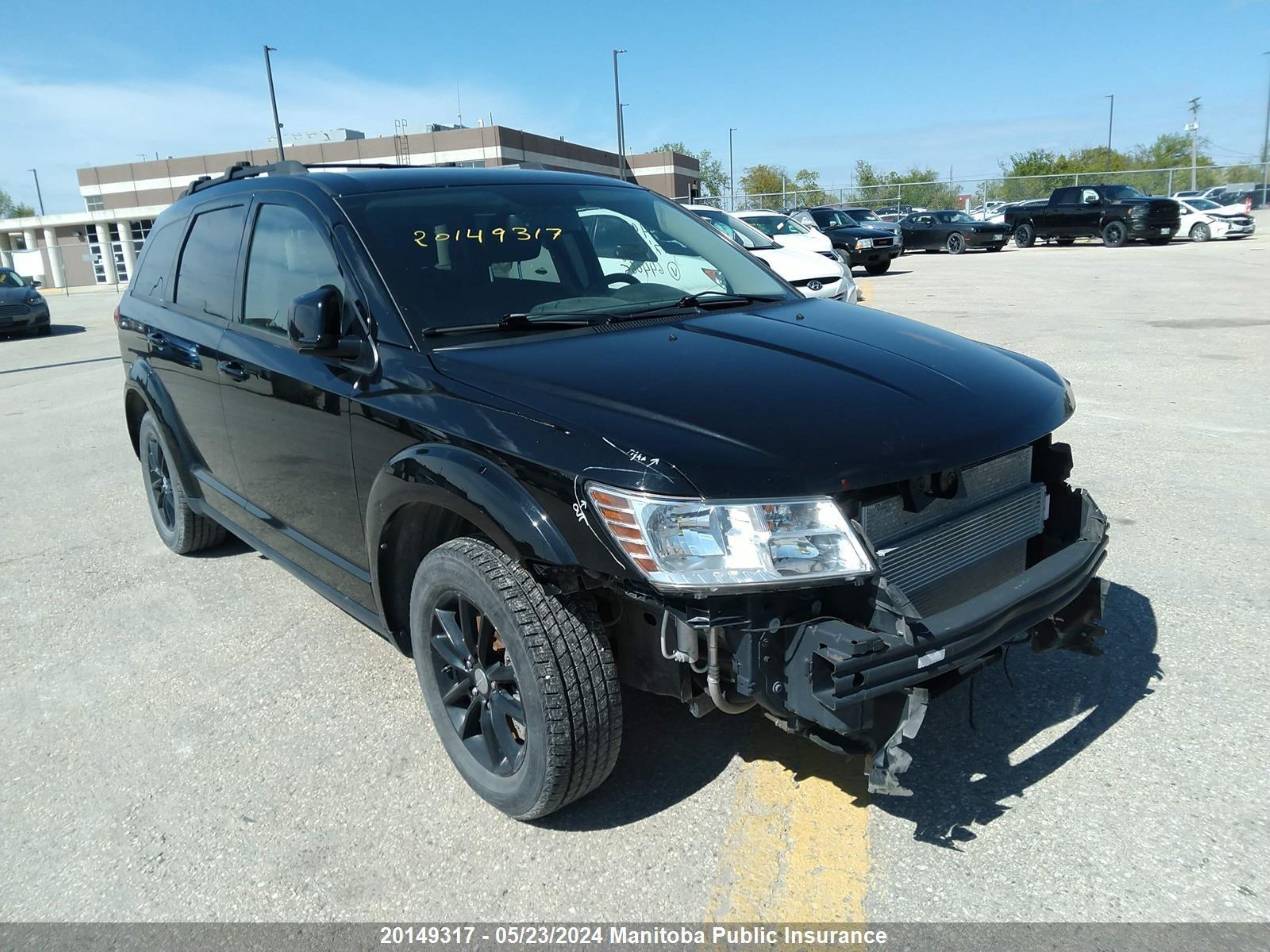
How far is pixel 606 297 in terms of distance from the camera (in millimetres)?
3404

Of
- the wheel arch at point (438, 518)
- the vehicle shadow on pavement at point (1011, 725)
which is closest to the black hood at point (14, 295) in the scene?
the wheel arch at point (438, 518)

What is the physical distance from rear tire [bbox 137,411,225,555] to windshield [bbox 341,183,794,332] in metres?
2.07

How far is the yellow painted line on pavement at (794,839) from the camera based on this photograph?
2426 mm

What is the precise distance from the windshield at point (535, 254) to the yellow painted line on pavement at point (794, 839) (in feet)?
5.14

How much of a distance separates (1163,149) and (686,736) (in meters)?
98.1

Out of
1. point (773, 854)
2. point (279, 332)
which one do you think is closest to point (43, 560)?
point (279, 332)

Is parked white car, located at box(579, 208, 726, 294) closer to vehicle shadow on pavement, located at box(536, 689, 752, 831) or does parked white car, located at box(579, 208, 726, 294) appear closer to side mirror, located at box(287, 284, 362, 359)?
side mirror, located at box(287, 284, 362, 359)

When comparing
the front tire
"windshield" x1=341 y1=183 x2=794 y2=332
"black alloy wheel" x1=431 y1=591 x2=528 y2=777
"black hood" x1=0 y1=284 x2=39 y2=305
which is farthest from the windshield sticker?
"black hood" x1=0 y1=284 x2=39 y2=305

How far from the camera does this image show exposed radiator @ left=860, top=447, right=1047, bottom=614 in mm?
2449

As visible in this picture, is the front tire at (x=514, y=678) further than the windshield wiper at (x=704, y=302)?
No

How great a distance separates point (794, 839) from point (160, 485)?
13.5 ft

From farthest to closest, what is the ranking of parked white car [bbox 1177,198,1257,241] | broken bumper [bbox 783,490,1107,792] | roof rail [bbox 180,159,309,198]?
parked white car [bbox 1177,198,1257,241], roof rail [bbox 180,159,309,198], broken bumper [bbox 783,490,1107,792]

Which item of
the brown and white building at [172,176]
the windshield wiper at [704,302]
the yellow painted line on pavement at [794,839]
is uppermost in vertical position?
the brown and white building at [172,176]

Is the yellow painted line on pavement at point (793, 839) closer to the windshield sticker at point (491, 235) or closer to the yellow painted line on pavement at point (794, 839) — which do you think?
the yellow painted line on pavement at point (794, 839)
